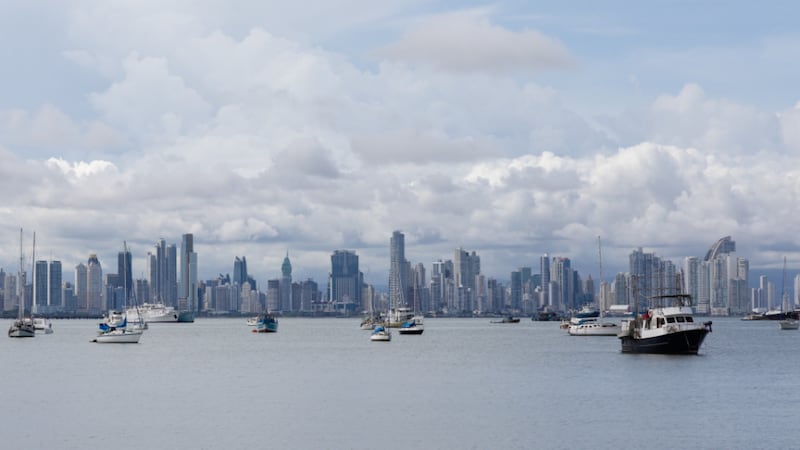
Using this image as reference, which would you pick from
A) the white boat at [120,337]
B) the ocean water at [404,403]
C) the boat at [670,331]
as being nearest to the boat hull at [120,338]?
the white boat at [120,337]

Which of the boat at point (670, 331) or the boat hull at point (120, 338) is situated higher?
the boat at point (670, 331)

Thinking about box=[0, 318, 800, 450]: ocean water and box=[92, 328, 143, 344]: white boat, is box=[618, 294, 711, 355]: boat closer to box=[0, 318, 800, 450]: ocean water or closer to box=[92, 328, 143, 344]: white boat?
box=[0, 318, 800, 450]: ocean water

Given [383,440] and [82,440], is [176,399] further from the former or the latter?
[383,440]

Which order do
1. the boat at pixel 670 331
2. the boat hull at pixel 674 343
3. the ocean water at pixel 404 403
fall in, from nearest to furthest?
the ocean water at pixel 404 403 → the boat at pixel 670 331 → the boat hull at pixel 674 343

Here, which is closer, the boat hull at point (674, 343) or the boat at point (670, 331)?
the boat at point (670, 331)

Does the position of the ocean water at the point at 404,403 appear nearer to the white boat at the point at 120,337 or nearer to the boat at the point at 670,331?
the boat at the point at 670,331

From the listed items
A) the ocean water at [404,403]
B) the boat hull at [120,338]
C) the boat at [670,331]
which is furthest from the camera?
the boat hull at [120,338]
